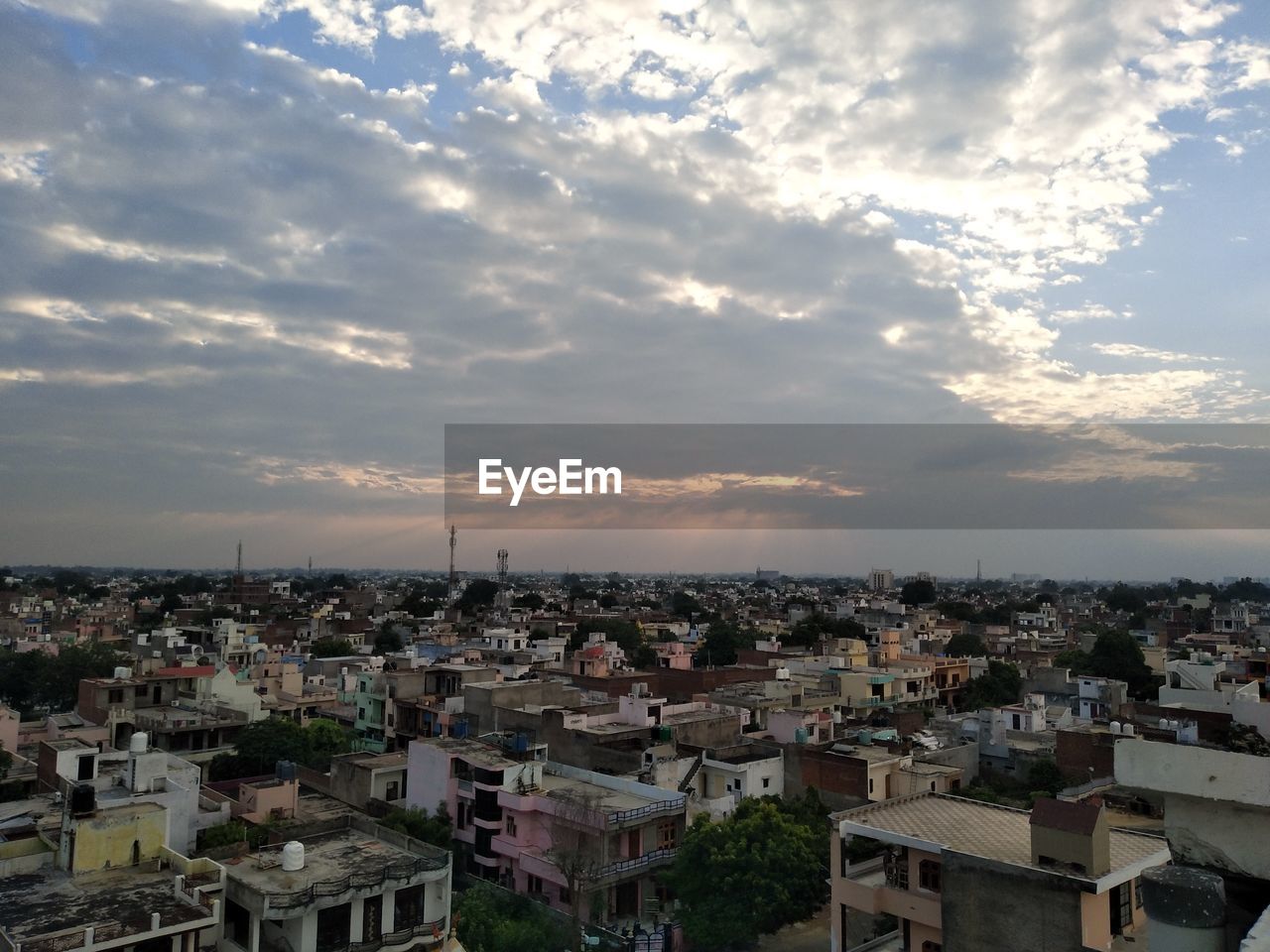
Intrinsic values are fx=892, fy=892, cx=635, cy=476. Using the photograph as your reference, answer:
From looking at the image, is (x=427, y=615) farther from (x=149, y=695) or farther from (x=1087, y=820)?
(x=1087, y=820)

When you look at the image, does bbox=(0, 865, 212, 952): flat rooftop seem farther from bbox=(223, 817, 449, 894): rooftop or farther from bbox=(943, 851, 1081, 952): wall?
bbox=(943, 851, 1081, 952): wall

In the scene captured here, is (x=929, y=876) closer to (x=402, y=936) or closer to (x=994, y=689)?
(x=402, y=936)

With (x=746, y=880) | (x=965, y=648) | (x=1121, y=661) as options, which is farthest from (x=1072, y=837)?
(x=965, y=648)

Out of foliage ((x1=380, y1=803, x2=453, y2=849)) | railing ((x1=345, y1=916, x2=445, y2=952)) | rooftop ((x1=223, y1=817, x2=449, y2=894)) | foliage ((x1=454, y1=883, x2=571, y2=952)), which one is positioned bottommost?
foliage ((x1=454, y1=883, x2=571, y2=952))

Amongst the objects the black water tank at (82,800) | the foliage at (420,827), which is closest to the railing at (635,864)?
the foliage at (420,827)

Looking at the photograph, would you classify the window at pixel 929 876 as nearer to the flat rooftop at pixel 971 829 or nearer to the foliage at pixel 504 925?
the flat rooftop at pixel 971 829

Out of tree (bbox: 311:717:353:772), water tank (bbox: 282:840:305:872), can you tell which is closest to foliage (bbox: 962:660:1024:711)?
tree (bbox: 311:717:353:772)

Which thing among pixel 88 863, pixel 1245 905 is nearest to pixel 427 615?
pixel 88 863
